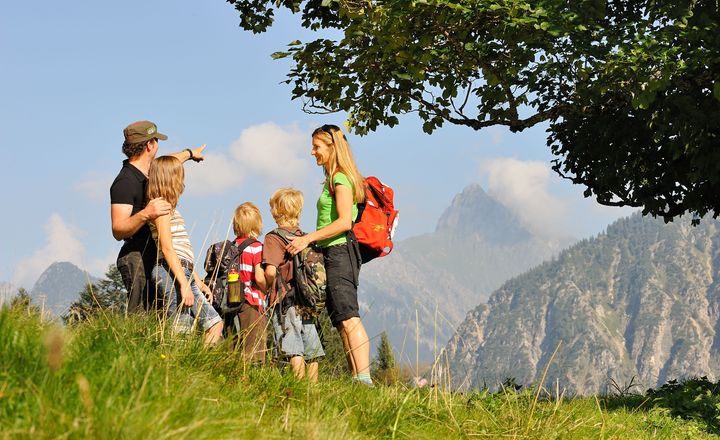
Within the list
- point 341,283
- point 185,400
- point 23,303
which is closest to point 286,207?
point 341,283

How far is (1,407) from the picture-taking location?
347cm

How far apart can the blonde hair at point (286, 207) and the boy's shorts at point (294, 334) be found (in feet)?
2.99

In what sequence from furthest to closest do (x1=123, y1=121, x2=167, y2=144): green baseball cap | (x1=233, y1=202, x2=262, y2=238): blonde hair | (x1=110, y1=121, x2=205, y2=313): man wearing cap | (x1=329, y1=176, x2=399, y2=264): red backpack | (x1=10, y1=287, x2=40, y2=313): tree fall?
(x1=233, y1=202, x2=262, y2=238): blonde hair
(x1=329, y1=176, x2=399, y2=264): red backpack
(x1=123, y1=121, x2=167, y2=144): green baseball cap
(x1=110, y1=121, x2=205, y2=313): man wearing cap
(x1=10, y1=287, x2=40, y2=313): tree

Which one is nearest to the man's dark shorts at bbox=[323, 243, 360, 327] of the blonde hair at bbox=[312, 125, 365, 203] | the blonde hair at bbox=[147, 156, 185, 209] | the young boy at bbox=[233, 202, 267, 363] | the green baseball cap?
the blonde hair at bbox=[312, 125, 365, 203]

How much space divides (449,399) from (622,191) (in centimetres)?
1303

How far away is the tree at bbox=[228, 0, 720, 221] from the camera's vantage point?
1255cm

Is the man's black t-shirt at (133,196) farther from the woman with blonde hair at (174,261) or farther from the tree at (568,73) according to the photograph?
the tree at (568,73)

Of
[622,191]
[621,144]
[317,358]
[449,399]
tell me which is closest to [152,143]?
[317,358]

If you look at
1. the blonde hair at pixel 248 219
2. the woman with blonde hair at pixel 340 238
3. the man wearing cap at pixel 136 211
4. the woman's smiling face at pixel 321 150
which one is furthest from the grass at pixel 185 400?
the blonde hair at pixel 248 219

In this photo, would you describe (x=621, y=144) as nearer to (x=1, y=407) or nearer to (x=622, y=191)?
(x=622, y=191)

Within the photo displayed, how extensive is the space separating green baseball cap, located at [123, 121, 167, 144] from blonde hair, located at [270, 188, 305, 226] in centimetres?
142

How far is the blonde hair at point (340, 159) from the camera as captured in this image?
8.09m

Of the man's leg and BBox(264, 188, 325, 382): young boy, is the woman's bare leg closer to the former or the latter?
BBox(264, 188, 325, 382): young boy

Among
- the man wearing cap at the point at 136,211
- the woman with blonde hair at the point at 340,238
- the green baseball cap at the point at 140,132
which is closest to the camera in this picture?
the man wearing cap at the point at 136,211
